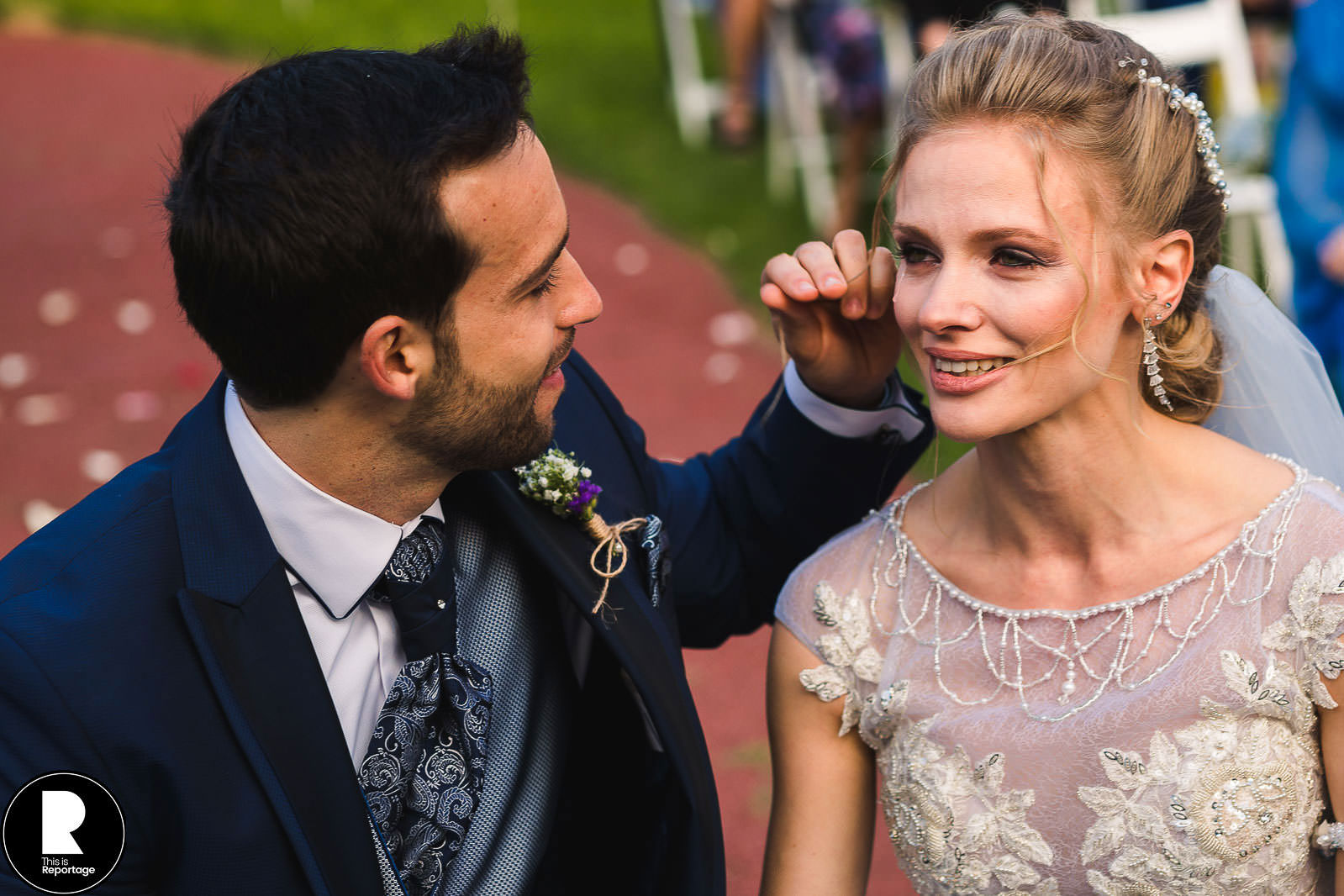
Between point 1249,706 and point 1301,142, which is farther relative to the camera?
point 1301,142

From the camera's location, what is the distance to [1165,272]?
2.35 meters

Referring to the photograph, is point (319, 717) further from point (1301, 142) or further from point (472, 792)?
point (1301, 142)

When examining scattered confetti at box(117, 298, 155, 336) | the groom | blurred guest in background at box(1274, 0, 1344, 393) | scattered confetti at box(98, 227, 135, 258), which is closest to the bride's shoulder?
the groom

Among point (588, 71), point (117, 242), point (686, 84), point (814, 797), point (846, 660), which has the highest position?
point (588, 71)

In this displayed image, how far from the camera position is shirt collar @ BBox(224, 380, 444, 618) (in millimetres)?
2432

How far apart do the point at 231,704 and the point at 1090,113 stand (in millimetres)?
1677

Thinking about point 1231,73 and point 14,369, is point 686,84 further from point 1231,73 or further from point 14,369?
point 14,369

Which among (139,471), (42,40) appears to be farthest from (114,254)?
(139,471)

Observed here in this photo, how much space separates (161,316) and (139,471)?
20.7 feet

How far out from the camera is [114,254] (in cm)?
890

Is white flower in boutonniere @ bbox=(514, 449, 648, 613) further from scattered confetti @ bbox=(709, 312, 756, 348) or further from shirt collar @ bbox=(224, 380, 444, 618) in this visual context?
scattered confetti @ bbox=(709, 312, 756, 348)

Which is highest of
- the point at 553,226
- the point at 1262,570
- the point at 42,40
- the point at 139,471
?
the point at 42,40

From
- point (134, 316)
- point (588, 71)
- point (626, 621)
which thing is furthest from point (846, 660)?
point (588, 71)

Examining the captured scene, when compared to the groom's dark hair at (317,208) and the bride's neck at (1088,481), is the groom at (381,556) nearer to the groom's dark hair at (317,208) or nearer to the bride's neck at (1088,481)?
the groom's dark hair at (317,208)
